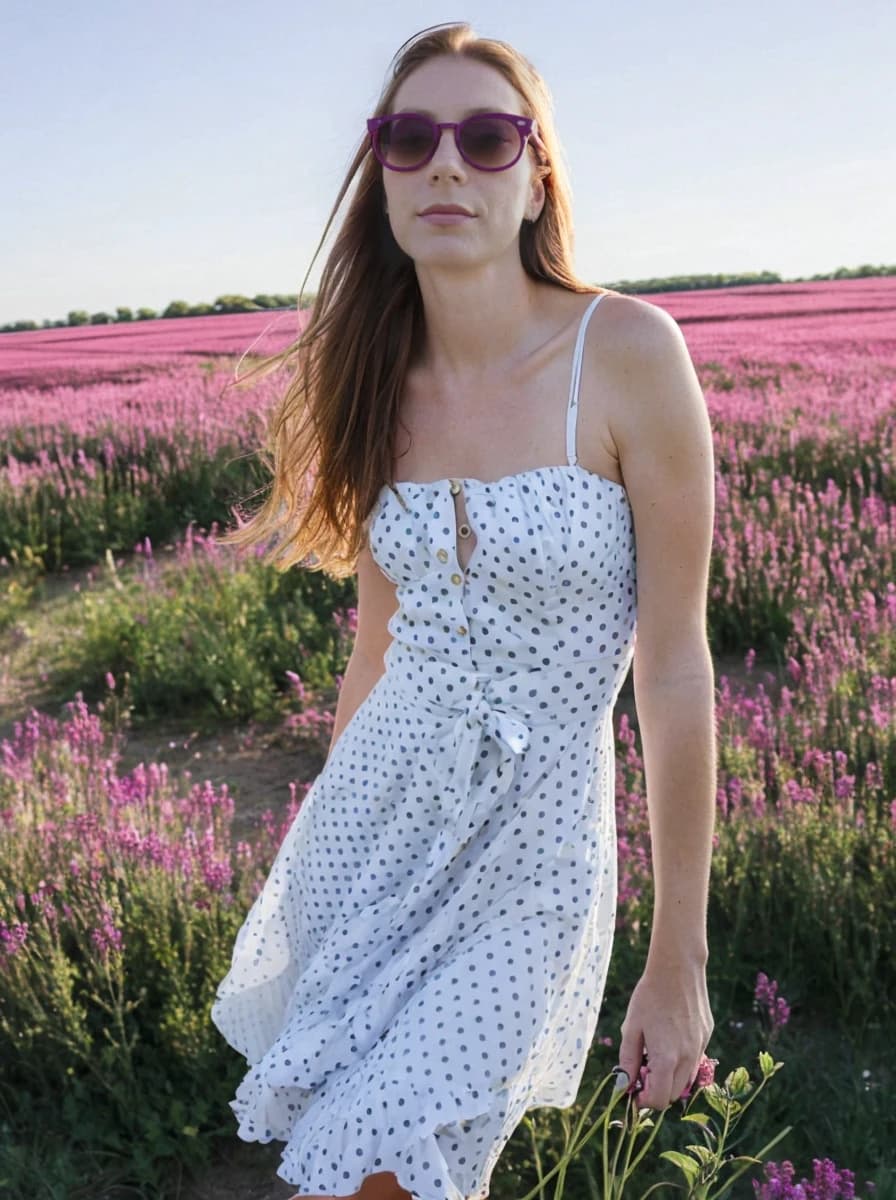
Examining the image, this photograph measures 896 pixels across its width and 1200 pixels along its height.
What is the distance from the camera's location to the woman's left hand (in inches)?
66.1

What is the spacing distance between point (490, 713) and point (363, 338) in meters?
0.71

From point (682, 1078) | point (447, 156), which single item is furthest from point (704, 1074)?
point (447, 156)

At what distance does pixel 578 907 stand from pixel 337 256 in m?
1.17

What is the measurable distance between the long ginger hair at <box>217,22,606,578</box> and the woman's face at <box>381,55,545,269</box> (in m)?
0.04

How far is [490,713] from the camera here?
1.78m

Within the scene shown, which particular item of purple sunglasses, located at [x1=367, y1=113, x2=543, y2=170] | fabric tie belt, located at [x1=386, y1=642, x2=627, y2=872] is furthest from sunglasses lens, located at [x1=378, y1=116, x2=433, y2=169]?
fabric tie belt, located at [x1=386, y1=642, x2=627, y2=872]

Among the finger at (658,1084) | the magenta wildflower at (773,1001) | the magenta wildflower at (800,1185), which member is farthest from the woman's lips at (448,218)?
the magenta wildflower at (773,1001)

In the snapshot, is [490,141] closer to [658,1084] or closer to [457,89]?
[457,89]

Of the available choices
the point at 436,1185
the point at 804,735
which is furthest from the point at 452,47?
the point at 804,735

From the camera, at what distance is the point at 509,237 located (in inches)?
74.0

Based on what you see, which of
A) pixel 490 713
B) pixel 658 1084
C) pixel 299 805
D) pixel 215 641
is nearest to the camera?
pixel 658 1084

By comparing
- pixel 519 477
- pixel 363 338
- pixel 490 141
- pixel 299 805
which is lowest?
pixel 299 805

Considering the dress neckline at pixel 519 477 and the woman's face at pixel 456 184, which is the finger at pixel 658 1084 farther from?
the woman's face at pixel 456 184

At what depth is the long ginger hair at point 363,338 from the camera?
6.52ft
